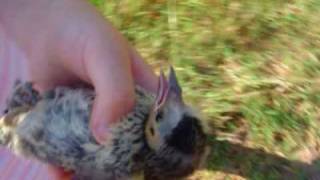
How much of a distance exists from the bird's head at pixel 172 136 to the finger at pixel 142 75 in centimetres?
18

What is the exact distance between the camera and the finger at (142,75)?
1341 millimetres

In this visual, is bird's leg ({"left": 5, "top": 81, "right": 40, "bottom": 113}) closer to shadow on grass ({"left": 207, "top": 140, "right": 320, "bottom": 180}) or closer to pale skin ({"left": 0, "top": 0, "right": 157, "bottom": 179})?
pale skin ({"left": 0, "top": 0, "right": 157, "bottom": 179})

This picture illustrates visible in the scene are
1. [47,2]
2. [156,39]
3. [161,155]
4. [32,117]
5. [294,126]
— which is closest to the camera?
[161,155]

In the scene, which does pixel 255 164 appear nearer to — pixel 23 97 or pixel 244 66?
pixel 244 66

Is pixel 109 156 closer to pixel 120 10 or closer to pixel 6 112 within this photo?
pixel 6 112

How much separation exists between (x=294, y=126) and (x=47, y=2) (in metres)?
0.79

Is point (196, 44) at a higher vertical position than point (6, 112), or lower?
lower

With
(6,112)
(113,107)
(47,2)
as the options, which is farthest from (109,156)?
(47,2)

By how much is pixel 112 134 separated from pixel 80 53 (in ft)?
0.69

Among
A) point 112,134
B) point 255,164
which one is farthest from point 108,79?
point 255,164

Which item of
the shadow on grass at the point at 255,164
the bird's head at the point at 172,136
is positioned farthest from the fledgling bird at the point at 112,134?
the shadow on grass at the point at 255,164

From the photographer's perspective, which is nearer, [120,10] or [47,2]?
[47,2]

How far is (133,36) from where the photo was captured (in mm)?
2113

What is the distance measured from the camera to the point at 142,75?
4.50 ft
